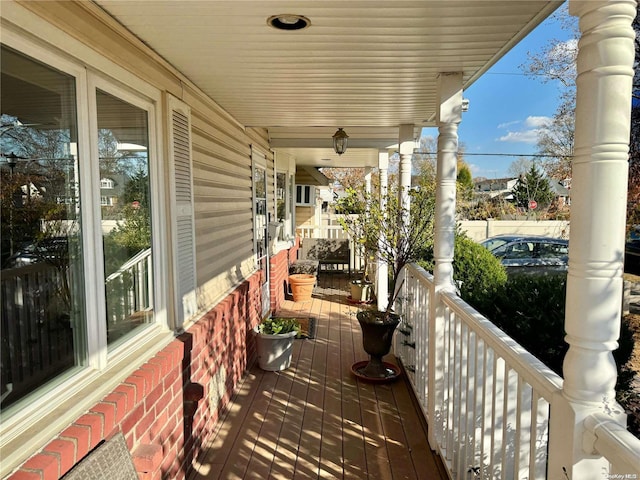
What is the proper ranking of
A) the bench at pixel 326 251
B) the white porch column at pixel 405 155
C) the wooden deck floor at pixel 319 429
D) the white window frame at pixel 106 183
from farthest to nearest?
the bench at pixel 326 251 < the white porch column at pixel 405 155 < the wooden deck floor at pixel 319 429 < the white window frame at pixel 106 183

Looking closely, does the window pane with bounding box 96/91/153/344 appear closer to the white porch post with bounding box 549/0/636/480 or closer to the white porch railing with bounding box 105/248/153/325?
the white porch railing with bounding box 105/248/153/325

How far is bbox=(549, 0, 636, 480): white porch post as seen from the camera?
1121mm

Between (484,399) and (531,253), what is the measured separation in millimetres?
7611

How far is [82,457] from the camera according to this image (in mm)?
1504

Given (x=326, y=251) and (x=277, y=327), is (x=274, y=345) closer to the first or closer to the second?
(x=277, y=327)

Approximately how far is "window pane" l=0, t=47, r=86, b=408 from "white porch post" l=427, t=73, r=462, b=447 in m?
1.93

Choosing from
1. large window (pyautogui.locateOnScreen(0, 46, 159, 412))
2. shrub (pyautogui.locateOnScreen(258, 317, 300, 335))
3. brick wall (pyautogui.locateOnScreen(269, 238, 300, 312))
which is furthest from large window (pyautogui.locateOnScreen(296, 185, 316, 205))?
large window (pyautogui.locateOnScreen(0, 46, 159, 412))

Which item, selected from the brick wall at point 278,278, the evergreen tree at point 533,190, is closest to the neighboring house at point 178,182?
the brick wall at point 278,278

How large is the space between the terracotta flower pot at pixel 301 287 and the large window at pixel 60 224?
474cm

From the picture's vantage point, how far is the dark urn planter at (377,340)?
3.80m

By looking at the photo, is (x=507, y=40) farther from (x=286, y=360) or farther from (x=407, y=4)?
(x=286, y=360)

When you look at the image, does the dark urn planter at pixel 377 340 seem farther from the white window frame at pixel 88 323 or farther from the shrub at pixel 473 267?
the white window frame at pixel 88 323

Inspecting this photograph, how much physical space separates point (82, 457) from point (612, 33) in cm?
201

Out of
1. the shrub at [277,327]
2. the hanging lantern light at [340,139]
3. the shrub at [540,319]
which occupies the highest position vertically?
the hanging lantern light at [340,139]
